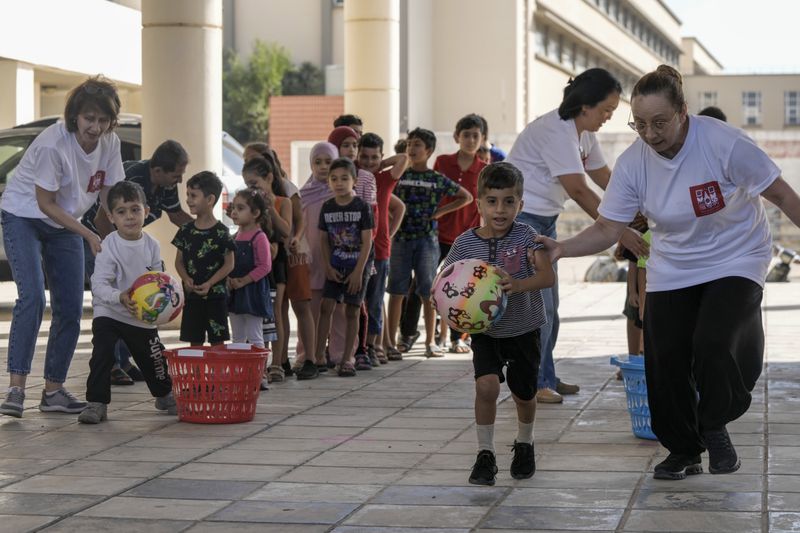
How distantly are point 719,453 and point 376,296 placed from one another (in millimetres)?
5313

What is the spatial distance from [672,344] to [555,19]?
46531mm

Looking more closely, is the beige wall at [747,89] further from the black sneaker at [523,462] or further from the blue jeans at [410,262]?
the black sneaker at [523,462]

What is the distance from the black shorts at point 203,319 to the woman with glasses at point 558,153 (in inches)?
80.1

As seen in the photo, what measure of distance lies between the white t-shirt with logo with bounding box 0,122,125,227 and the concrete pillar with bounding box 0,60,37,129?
17.1 metres

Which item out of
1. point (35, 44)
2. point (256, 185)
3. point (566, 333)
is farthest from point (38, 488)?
point (35, 44)

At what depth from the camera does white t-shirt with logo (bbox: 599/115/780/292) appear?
599 centimetres

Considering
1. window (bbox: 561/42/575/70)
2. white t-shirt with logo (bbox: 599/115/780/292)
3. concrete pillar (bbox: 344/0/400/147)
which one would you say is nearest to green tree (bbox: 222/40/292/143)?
window (bbox: 561/42/575/70)

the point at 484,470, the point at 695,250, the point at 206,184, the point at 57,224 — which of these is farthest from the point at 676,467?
the point at 57,224

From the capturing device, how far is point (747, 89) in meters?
94.9

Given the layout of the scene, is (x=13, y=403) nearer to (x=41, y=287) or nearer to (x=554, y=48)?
(x=41, y=287)

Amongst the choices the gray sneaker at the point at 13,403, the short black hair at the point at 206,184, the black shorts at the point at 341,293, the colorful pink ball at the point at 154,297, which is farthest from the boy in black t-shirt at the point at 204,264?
the black shorts at the point at 341,293

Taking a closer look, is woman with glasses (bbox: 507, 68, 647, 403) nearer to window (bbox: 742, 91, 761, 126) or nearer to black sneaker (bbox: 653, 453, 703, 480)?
black sneaker (bbox: 653, 453, 703, 480)

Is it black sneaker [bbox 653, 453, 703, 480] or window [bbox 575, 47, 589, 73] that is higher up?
window [bbox 575, 47, 589, 73]

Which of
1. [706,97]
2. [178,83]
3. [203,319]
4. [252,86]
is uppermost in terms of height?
[706,97]
